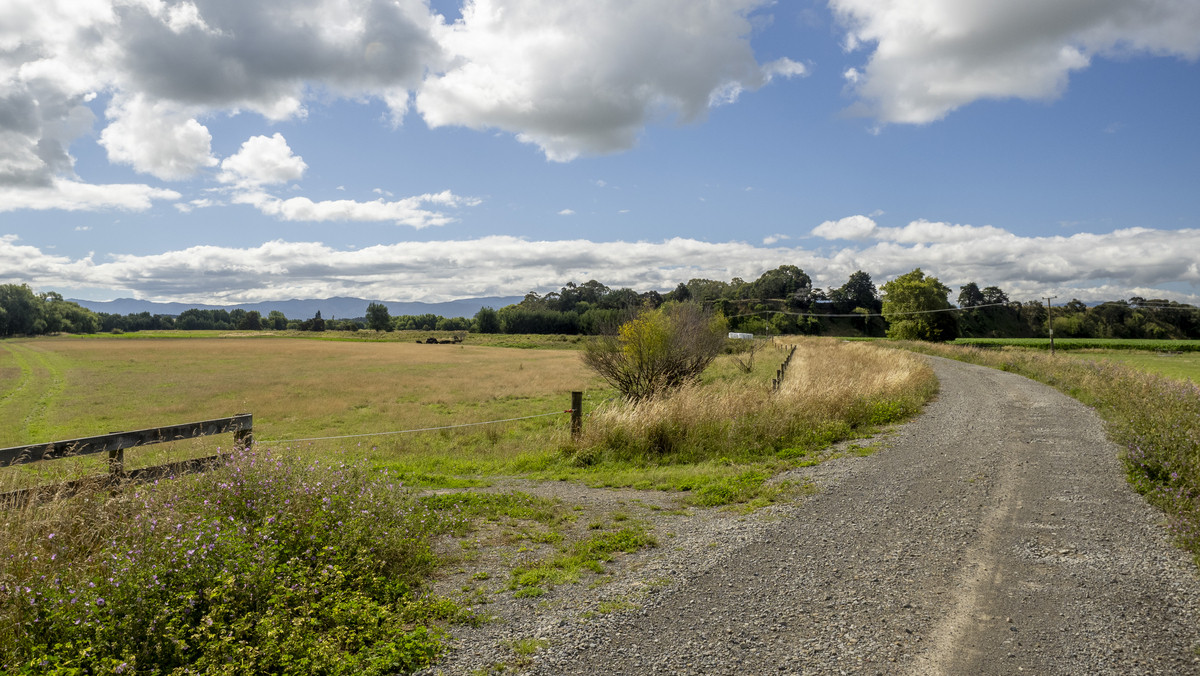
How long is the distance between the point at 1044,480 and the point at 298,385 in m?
39.0

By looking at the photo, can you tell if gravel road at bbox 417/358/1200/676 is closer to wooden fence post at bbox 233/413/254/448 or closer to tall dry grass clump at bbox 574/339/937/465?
tall dry grass clump at bbox 574/339/937/465

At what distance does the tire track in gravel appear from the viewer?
4.19m

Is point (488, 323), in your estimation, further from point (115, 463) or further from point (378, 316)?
point (115, 463)

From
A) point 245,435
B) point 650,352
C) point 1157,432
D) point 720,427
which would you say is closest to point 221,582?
point 245,435

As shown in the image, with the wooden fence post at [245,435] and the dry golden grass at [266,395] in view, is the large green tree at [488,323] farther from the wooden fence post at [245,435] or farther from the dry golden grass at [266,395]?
the wooden fence post at [245,435]

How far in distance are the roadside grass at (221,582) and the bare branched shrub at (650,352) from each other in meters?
17.6

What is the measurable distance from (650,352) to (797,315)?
11540cm

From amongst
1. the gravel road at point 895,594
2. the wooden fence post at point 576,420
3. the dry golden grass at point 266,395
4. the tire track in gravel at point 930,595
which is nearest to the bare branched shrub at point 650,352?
the dry golden grass at point 266,395

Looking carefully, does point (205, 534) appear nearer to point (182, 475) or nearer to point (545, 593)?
point (182, 475)

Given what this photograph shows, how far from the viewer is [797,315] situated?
428ft

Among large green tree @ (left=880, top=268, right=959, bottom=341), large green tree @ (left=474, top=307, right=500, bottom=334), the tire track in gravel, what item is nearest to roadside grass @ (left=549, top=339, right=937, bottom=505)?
the tire track in gravel

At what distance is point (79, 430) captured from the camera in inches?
822

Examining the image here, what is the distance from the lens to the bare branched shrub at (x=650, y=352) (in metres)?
23.6

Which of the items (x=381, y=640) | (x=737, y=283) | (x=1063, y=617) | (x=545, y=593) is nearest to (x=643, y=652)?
(x=545, y=593)
